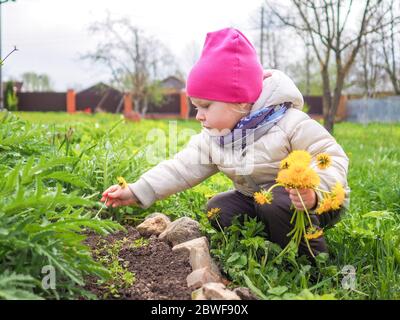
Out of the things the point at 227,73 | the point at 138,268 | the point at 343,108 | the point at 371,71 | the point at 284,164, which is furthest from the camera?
the point at 343,108

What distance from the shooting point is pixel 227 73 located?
216cm

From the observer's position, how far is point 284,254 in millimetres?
2076

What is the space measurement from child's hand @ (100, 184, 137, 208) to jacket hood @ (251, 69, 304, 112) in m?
0.67

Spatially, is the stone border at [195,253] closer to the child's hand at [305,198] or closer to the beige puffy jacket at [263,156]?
the beige puffy jacket at [263,156]

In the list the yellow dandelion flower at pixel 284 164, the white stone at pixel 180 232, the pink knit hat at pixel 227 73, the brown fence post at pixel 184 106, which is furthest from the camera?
the brown fence post at pixel 184 106

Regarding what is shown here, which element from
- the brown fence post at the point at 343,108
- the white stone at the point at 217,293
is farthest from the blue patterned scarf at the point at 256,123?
the brown fence post at the point at 343,108

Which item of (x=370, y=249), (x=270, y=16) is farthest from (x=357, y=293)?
(x=270, y=16)

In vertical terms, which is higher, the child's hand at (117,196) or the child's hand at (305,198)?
the child's hand at (305,198)

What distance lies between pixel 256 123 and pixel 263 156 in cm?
14

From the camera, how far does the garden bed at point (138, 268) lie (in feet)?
5.76

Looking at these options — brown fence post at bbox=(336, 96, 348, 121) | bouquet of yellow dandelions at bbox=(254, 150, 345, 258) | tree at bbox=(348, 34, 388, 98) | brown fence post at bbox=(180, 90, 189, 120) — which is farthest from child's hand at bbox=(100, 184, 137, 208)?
brown fence post at bbox=(180, 90, 189, 120)

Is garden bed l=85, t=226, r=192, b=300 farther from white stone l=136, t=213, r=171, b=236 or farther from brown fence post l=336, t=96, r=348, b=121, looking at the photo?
brown fence post l=336, t=96, r=348, b=121

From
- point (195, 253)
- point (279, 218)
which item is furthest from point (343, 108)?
point (195, 253)

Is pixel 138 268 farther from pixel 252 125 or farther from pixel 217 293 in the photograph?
pixel 252 125
